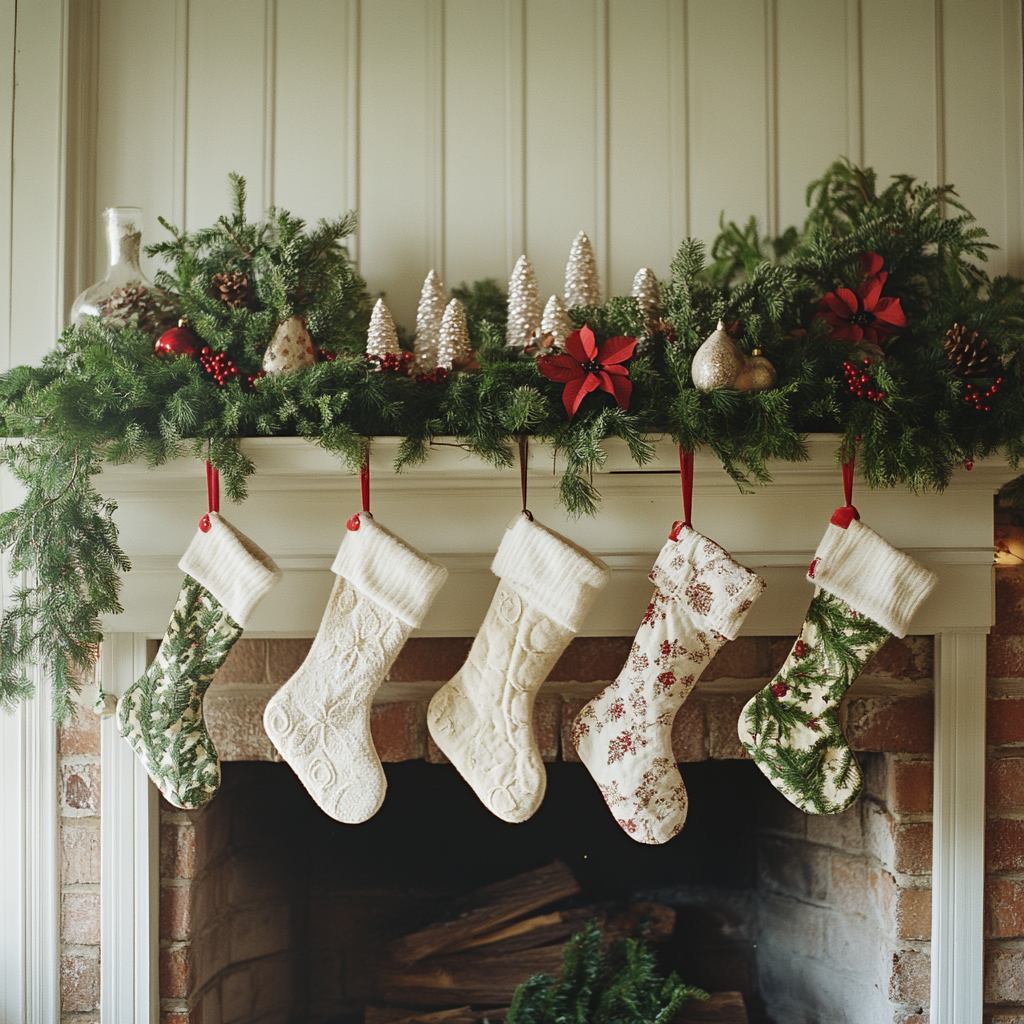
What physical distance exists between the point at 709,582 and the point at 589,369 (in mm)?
360

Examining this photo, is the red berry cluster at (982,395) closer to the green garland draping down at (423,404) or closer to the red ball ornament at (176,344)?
the green garland draping down at (423,404)

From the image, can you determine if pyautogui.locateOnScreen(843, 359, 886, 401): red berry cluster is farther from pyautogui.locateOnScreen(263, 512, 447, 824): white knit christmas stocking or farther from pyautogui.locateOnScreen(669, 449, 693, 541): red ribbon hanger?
pyautogui.locateOnScreen(263, 512, 447, 824): white knit christmas stocking

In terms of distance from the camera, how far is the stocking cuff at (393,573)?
3.98ft

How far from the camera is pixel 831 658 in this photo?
4.01 ft

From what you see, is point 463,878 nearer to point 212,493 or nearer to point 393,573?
point 393,573

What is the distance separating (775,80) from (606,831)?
Result: 1.53 meters

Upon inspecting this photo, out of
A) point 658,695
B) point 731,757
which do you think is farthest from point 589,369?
point 731,757

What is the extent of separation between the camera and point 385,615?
1.25m

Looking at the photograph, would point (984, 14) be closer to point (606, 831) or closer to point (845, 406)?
point (845, 406)

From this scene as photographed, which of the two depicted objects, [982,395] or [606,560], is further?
[606,560]

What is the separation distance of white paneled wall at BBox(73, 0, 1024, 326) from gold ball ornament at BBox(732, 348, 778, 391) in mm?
429

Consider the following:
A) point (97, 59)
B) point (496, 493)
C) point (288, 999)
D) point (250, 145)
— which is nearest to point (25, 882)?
point (288, 999)

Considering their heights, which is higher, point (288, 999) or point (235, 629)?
point (235, 629)

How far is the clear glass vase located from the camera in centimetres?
129
